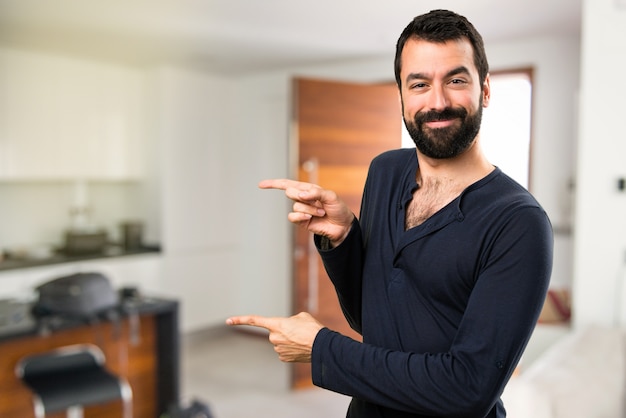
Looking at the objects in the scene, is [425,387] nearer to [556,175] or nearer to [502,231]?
[502,231]

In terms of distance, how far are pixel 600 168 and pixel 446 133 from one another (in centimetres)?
214

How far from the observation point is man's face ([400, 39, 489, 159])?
2.25 feet

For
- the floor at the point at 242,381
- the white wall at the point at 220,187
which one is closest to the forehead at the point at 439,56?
the floor at the point at 242,381

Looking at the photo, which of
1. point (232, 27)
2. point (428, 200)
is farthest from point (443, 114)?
point (232, 27)

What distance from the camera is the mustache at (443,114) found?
0.69 meters

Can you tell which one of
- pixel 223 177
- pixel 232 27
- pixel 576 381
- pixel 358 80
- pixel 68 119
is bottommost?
pixel 576 381

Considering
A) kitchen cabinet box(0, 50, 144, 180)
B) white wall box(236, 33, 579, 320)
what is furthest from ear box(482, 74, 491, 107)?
kitchen cabinet box(0, 50, 144, 180)

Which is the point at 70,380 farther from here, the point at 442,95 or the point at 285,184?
the point at 442,95

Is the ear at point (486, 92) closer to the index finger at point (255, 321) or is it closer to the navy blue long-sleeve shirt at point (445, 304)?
the navy blue long-sleeve shirt at point (445, 304)

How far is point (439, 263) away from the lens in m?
0.72

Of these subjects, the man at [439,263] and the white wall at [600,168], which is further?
the white wall at [600,168]

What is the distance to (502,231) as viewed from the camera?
0.69m

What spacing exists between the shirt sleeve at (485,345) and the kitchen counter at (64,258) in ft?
12.3

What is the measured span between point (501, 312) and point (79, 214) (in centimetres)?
461
